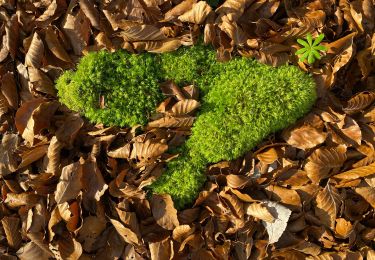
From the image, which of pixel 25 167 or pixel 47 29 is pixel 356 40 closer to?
pixel 47 29

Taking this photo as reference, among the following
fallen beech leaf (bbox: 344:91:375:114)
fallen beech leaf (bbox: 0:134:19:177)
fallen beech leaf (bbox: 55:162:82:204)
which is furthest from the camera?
fallen beech leaf (bbox: 344:91:375:114)

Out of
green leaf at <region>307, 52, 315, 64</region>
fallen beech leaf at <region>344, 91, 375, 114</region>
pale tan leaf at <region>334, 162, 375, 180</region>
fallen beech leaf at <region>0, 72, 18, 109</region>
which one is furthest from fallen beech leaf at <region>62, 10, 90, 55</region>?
pale tan leaf at <region>334, 162, 375, 180</region>

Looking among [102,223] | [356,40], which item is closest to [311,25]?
[356,40]

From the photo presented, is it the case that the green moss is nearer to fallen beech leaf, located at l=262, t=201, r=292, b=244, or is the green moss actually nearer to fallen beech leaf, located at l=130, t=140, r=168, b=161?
fallen beech leaf, located at l=130, t=140, r=168, b=161

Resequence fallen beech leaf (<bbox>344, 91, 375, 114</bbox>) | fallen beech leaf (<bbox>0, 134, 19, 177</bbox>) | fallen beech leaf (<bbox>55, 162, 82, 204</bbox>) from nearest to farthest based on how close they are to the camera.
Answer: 1. fallen beech leaf (<bbox>55, 162, 82, 204</bbox>)
2. fallen beech leaf (<bbox>0, 134, 19, 177</bbox>)
3. fallen beech leaf (<bbox>344, 91, 375, 114</bbox>)

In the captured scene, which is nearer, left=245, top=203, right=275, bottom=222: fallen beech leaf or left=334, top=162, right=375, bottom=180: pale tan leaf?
left=245, top=203, right=275, bottom=222: fallen beech leaf

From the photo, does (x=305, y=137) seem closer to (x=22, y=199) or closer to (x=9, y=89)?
(x=22, y=199)

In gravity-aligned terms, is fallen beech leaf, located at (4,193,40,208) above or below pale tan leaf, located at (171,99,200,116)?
below

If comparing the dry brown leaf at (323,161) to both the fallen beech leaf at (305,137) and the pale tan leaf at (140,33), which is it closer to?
the fallen beech leaf at (305,137)
